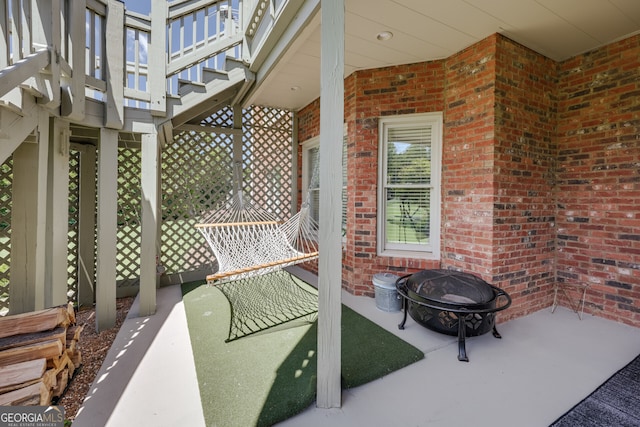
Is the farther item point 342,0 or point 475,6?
point 475,6

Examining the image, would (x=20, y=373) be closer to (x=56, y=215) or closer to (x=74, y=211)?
(x=56, y=215)

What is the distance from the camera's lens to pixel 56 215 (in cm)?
215

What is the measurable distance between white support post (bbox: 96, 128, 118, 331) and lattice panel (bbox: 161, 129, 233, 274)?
113 centimetres

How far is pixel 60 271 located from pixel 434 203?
3.53 metres

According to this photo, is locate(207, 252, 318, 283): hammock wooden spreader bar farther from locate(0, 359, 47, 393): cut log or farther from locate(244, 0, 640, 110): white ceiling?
locate(244, 0, 640, 110): white ceiling

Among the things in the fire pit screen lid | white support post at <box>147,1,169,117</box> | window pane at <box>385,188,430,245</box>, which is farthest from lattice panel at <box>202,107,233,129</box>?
the fire pit screen lid

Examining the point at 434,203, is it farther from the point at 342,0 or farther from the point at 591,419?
the point at 342,0

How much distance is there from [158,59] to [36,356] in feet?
8.33

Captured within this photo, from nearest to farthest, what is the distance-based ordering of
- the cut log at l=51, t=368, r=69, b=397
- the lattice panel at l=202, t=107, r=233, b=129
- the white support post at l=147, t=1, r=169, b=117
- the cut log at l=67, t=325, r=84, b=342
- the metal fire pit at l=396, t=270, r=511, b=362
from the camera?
the cut log at l=51, t=368, r=69, b=397, the cut log at l=67, t=325, r=84, b=342, the metal fire pit at l=396, t=270, r=511, b=362, the white support post at l=147, t=1, r=169, b=117, the lattice panel at l=202, t=107, r=233, b=129

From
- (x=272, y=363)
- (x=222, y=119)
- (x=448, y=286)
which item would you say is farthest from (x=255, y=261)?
(x=222, y=119)

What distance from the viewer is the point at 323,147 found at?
1495 millimetres

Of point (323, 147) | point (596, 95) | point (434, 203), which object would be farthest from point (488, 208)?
point (323, 147)

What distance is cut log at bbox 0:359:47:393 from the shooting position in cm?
130

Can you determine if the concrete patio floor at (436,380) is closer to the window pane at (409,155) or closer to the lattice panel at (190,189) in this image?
the lattice panel at (190,189)
